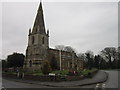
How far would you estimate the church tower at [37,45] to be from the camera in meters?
57.0

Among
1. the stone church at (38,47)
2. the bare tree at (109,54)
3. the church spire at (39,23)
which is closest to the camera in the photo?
the stone church at (38,47)

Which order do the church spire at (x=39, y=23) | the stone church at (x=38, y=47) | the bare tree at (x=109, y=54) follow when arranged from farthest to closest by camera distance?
the bare tree at (x=109, y=54) → the church spire at (x=39, y=23) → the stone church at (x=38, y=47)

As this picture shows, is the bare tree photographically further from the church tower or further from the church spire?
the church spire

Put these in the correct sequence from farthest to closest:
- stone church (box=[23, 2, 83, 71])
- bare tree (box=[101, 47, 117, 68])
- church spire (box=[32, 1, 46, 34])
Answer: bare tree (box=[101, 47, 117, 68])
church spire (box=[32, 1, 46, 34])
stone church (box=[23, 2, 83, 71])

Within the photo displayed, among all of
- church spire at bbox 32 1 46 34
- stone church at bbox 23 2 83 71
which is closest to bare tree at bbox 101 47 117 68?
stone church at bbox 23 2 83 71

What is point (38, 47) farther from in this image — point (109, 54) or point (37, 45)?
point (109, 54)

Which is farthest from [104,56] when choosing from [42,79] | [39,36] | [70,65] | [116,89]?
[116,89]

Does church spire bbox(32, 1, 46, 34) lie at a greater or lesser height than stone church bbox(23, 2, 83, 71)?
greater

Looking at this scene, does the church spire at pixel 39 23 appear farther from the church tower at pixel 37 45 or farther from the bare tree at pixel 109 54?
the bare tree at pixel 109 54

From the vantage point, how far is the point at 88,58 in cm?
9394

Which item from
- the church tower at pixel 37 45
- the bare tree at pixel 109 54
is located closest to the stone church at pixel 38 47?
the church tower at pixel 37 45

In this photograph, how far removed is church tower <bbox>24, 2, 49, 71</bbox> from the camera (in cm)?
5703

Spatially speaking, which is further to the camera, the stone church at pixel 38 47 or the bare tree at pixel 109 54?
the bare tree at pixel 109 54

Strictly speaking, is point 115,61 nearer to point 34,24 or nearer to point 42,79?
point 34,24
